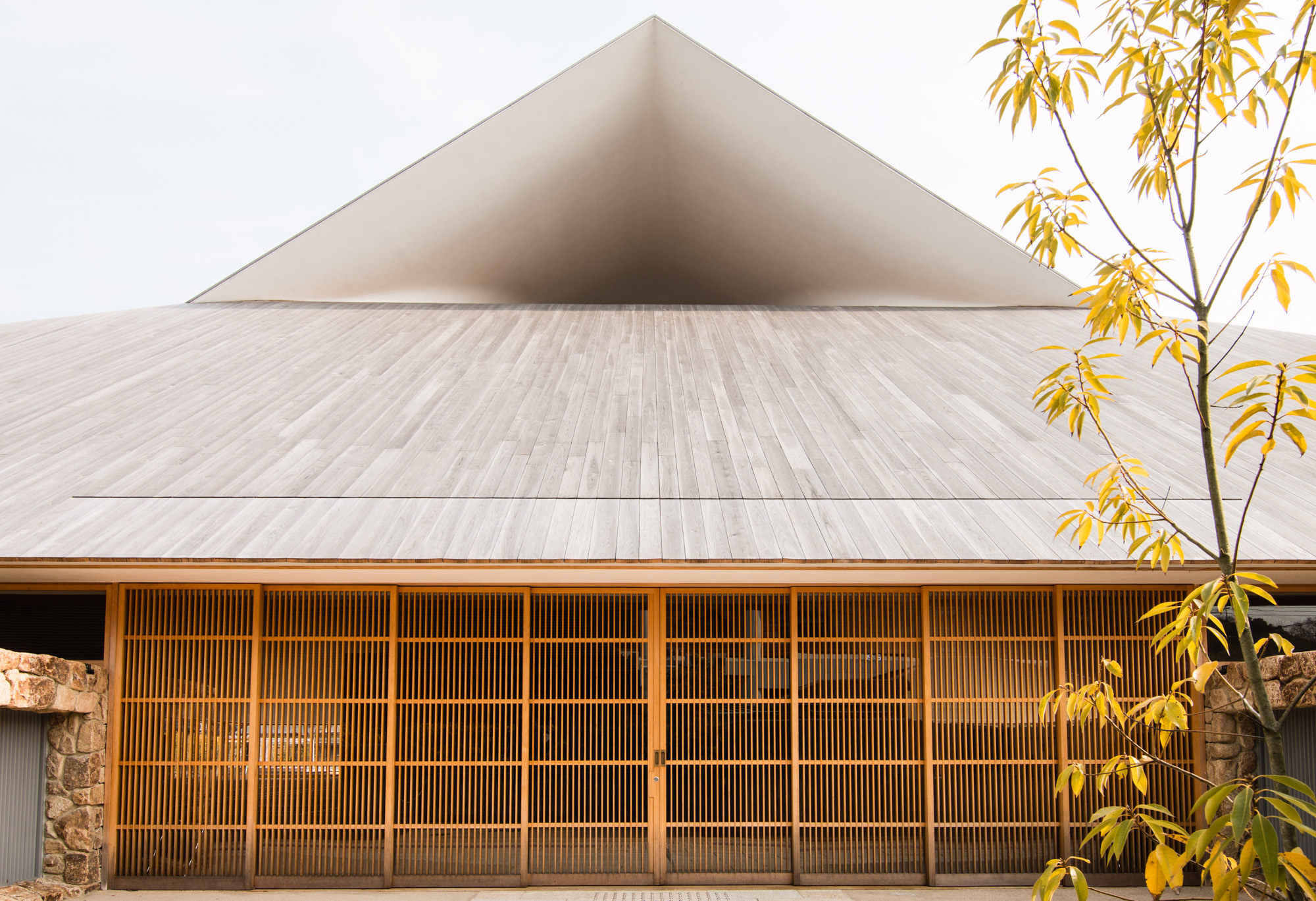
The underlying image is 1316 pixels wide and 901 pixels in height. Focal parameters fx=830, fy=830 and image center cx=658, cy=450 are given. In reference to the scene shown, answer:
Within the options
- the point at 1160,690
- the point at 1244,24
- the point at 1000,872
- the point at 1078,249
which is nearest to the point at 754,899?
the point at 1000,872

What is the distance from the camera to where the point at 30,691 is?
4.93 metres

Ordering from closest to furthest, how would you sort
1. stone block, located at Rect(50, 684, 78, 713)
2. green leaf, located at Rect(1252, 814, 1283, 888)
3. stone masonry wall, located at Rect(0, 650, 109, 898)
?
green leaf, located at Rect(1252, 814, 1283, 888)
stone block, located at Rect(50, 684, 78, 713)
stone masonry wall, located at Rect(0, 650, 109, 898)

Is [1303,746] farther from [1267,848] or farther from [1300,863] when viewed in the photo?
[1267,848]

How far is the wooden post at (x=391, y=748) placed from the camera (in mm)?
5594

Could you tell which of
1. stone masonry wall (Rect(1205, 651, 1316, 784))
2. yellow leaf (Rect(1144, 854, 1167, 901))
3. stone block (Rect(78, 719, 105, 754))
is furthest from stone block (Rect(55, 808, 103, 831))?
stone masonry wall (Rect(1205, 651, 1316, 784))

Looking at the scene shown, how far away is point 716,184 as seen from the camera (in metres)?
11.5

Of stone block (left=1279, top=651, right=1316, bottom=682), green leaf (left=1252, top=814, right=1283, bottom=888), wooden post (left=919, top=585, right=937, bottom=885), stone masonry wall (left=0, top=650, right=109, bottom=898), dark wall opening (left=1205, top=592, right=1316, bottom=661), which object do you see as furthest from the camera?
dark wall opening (left=1205, top=592, right=1316, bottom=661)

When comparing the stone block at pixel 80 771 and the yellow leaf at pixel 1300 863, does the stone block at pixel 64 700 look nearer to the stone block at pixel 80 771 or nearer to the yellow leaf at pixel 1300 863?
the stone block at pixel 80 771

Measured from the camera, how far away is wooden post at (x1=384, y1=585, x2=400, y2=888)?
5.59m

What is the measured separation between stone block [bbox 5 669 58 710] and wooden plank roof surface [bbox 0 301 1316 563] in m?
0.72

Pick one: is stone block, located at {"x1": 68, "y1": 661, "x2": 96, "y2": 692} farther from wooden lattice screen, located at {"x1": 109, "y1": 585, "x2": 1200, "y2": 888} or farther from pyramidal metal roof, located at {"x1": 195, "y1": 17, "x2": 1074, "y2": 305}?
pyramidal metal roof, located at {"x1": 195, "y1": 17, "x2": 1074, "y2": 305}

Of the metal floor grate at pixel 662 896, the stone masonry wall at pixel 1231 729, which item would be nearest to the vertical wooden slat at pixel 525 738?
the metal floor grate at pixel 662 896

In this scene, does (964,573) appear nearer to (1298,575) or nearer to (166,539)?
(1298,575)

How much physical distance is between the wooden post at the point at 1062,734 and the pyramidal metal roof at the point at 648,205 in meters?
5.94
